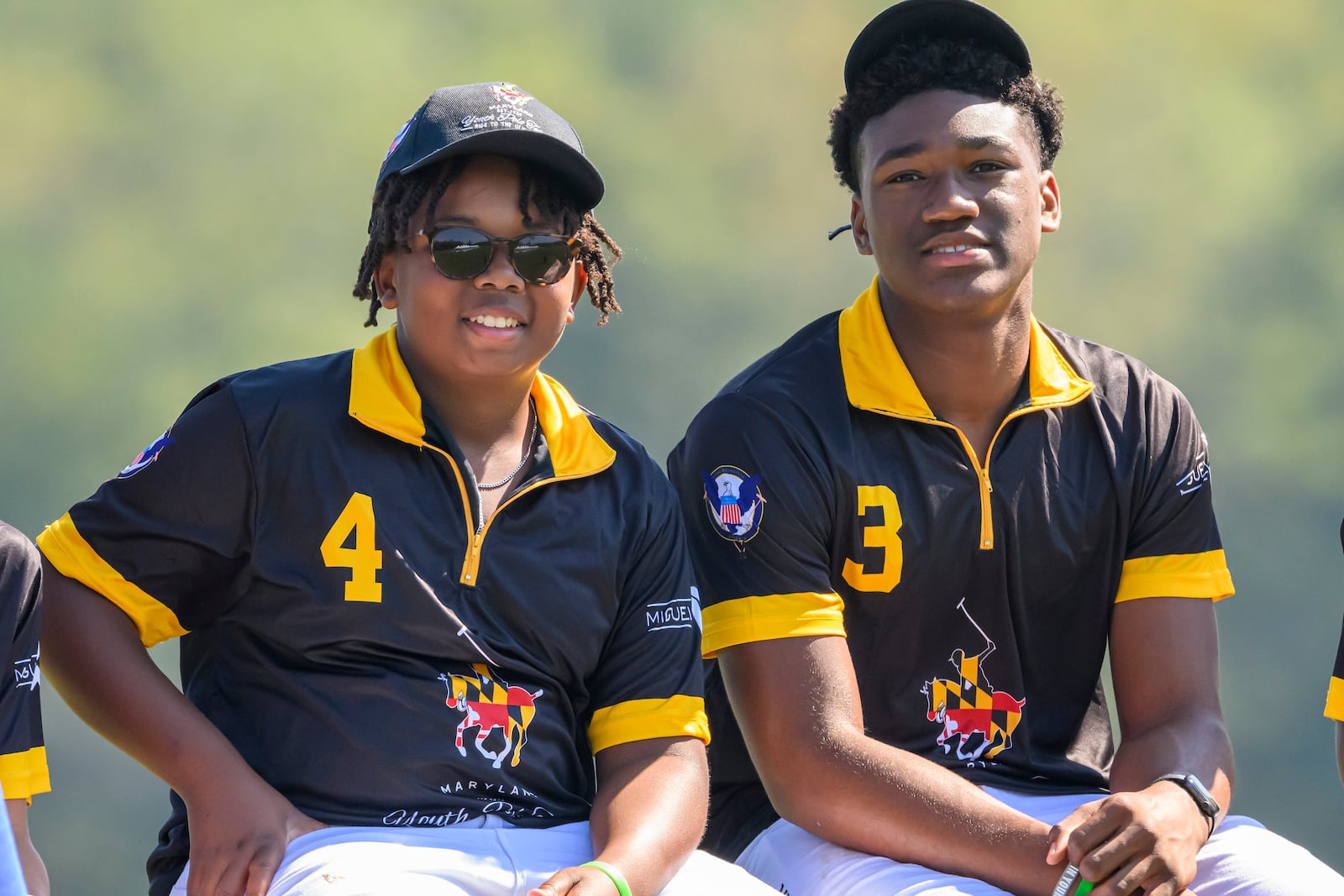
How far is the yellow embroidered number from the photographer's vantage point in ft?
8.63

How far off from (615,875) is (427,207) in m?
0.99

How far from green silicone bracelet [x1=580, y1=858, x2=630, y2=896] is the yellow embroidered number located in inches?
28.0

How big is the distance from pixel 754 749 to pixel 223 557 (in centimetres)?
85

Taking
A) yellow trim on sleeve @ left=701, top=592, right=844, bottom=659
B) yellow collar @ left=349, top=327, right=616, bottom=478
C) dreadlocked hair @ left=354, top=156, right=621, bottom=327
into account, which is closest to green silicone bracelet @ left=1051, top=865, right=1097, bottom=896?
yellow trim on sleeve @ left=701, top=592, right=844, bottom=659

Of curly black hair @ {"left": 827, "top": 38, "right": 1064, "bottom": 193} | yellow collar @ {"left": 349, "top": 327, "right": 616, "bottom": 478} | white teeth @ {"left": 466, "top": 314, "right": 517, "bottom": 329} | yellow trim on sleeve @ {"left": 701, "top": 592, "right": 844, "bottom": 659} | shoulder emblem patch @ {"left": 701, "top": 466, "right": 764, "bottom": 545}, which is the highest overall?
curly black hair @ {"left": 827, "top": 38, "right": 1064, "bottom": 193}

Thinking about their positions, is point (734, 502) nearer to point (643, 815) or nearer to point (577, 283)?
point (577, 283)

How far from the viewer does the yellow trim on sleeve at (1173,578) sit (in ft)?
8.84

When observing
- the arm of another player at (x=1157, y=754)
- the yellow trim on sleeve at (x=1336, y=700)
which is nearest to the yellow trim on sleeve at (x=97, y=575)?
the arm of another player at (x=1157, y=754)

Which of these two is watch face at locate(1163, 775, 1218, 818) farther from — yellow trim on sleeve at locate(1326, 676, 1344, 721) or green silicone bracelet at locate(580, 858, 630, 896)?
green silicone bracelet at locate(580, 858, 630, 896)

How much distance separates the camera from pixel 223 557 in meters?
2.29

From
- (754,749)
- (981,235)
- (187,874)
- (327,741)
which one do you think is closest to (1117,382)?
(981,235)

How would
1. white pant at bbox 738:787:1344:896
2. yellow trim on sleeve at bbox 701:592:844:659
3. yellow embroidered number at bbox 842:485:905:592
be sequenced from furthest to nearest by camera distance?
yellow embroidered number at bbox 842:485:905:592
yellow trim on sleeve at bbox 701:592:844:659
white pant at bbox 738:787:1344:896

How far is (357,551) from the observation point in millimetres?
2307

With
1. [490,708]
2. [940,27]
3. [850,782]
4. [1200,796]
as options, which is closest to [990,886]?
[850,782]
